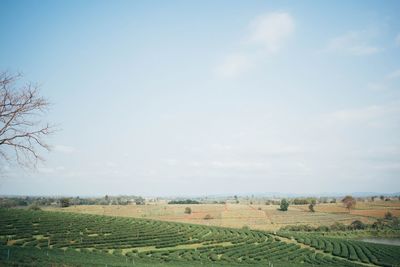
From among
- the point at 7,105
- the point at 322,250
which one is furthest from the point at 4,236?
the point at 322,250

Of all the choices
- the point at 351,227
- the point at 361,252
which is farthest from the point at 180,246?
the point at 351,227

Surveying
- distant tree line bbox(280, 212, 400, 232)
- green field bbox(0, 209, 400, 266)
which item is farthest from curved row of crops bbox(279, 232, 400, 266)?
distant tree line bbox(280, 212, 400, 232)

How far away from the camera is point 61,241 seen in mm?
44438

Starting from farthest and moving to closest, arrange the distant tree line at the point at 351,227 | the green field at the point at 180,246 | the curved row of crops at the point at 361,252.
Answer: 1. the distant tree line at the point at 351,227
2. the curved row of crops at the point at 361,252
3. the green field at the point at 180,246

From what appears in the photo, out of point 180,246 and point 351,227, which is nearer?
point 180,246

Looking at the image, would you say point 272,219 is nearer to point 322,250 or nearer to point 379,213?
point 379,213

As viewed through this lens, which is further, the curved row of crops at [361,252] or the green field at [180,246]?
the curved row of crops at [361,252]

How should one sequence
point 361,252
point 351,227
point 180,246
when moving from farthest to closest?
point 351,227
point 361,252
point 180,246

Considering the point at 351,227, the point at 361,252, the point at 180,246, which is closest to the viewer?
the point at 180,246

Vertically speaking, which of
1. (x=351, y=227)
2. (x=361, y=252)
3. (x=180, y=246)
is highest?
(x=180, y=246)

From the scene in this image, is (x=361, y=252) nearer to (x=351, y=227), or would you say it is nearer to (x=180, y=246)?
(x=180, y=246)

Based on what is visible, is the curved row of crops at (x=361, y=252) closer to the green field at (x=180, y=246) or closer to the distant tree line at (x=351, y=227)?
the green field at (x=180, y=246)

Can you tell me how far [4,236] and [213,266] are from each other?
100 ft

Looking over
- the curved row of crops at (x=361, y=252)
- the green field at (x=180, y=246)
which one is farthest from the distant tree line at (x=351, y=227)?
the green field at (x=180, y=246)
